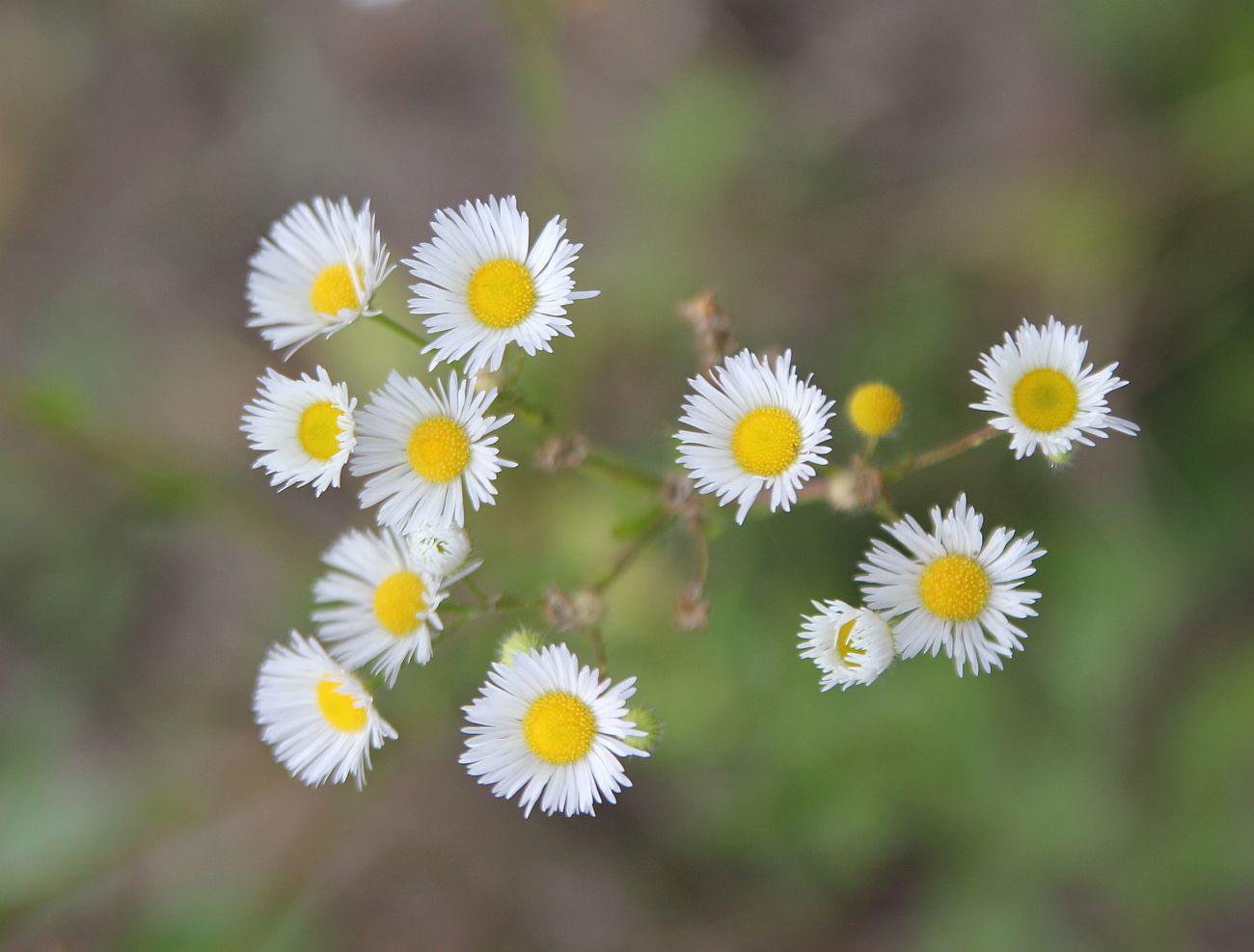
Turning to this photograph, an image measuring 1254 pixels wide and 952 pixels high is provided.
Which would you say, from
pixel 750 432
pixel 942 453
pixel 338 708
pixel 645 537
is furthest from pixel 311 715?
pixel 942 453

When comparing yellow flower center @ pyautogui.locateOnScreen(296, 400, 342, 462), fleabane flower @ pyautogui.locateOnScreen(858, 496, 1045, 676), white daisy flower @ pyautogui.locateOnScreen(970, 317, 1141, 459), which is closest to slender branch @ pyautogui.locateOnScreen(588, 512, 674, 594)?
fleabane flower @ pyautogui.locateOnScreen(858, 496, 1045, 676)

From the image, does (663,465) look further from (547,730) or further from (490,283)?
(547,730)

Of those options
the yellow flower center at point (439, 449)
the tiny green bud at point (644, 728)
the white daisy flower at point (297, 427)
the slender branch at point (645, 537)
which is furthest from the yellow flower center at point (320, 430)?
the tiny green bud at point (644, 728)

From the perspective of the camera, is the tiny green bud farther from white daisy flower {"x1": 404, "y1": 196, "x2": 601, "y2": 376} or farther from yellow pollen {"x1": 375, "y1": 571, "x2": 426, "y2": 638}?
white daisy flower {"x1": 404, "y1": 196, "x2": 601, "y2": 376}

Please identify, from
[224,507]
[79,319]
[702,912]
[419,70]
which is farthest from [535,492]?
[79,319]

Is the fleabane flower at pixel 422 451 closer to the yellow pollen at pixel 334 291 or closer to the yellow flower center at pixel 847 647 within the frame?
the yellow pollen at pixel 334 291

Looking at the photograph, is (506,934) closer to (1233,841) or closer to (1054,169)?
(1233,841)
